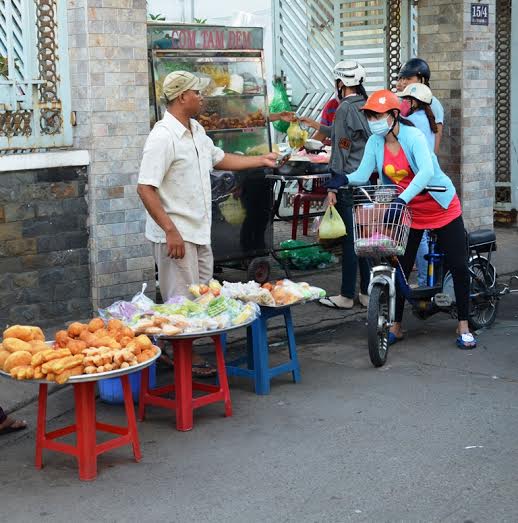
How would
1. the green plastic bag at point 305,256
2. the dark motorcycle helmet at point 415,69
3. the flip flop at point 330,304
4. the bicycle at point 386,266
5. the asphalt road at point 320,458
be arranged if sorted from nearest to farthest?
1. the asphalt road at point 320,458
2. the bicycle at point 386,266
3. the dark motorcycle helmet at point 415,69
4. the flip flop at point 330,304
5. the green plastic bag at point 305,256

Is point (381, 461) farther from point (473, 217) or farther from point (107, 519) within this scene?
point (473, 217)

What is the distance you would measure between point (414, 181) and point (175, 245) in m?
1.81

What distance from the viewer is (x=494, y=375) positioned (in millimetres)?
7309

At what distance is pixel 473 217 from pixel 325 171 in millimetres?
2735

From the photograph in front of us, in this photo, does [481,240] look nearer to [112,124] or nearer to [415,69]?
[415,69]

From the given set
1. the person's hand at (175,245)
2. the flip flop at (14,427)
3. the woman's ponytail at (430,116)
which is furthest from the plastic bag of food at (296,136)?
the flip flop at (14,427)

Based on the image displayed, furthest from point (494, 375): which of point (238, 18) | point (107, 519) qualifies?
point (238, 18)

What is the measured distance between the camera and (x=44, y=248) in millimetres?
8531

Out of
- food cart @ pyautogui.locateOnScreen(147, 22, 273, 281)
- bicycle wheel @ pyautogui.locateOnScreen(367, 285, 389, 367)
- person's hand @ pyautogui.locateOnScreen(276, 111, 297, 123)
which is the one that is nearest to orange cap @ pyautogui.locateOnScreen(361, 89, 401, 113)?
bicycle wheel @ pyautogui.locateOnScreen(367, 285, 389, 367)

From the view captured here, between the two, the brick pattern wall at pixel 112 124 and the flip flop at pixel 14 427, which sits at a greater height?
the brick pattern wall at pixel 112 124

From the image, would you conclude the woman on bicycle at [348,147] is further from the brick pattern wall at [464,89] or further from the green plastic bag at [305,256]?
the brick pattern wall at [464,89]

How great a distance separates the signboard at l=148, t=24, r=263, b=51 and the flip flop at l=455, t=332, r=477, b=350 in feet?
11.4

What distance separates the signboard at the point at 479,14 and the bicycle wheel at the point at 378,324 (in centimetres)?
541

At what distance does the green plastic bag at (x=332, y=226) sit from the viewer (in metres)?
8.84
